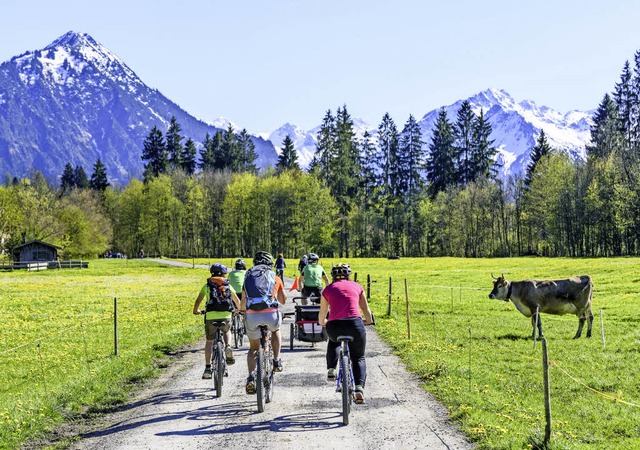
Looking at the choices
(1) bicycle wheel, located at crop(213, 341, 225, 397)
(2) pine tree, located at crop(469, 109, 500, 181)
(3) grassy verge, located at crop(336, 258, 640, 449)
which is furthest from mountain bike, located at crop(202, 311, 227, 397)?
(2) pine tree, located at crop(469, 109, 500, 181)

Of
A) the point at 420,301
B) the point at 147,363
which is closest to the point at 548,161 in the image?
the point at 420,301

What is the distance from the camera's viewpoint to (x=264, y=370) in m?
11.2

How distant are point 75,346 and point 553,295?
18.4 metres

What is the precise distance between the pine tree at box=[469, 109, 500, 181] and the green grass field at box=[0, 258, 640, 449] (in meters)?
78.6

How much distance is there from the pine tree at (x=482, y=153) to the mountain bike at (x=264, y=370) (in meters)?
110

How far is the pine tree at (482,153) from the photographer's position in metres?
117

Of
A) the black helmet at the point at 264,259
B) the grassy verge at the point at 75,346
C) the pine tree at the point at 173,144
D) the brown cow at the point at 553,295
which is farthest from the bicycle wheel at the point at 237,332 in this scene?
the pine tree at the point at 173,144

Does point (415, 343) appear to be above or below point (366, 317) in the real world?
below

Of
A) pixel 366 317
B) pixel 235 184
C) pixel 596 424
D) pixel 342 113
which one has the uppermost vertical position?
pixel 342 113

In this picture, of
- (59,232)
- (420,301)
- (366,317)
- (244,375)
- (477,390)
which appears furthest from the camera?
(59,232)

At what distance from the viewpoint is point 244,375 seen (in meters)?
14.7

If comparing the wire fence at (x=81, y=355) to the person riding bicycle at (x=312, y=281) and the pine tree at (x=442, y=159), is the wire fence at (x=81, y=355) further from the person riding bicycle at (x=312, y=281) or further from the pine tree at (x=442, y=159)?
the pine tree at (x=442, y=159)

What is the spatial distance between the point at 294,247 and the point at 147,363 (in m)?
93.3

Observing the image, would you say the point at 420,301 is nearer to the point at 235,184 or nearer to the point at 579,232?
the point at 579,232
